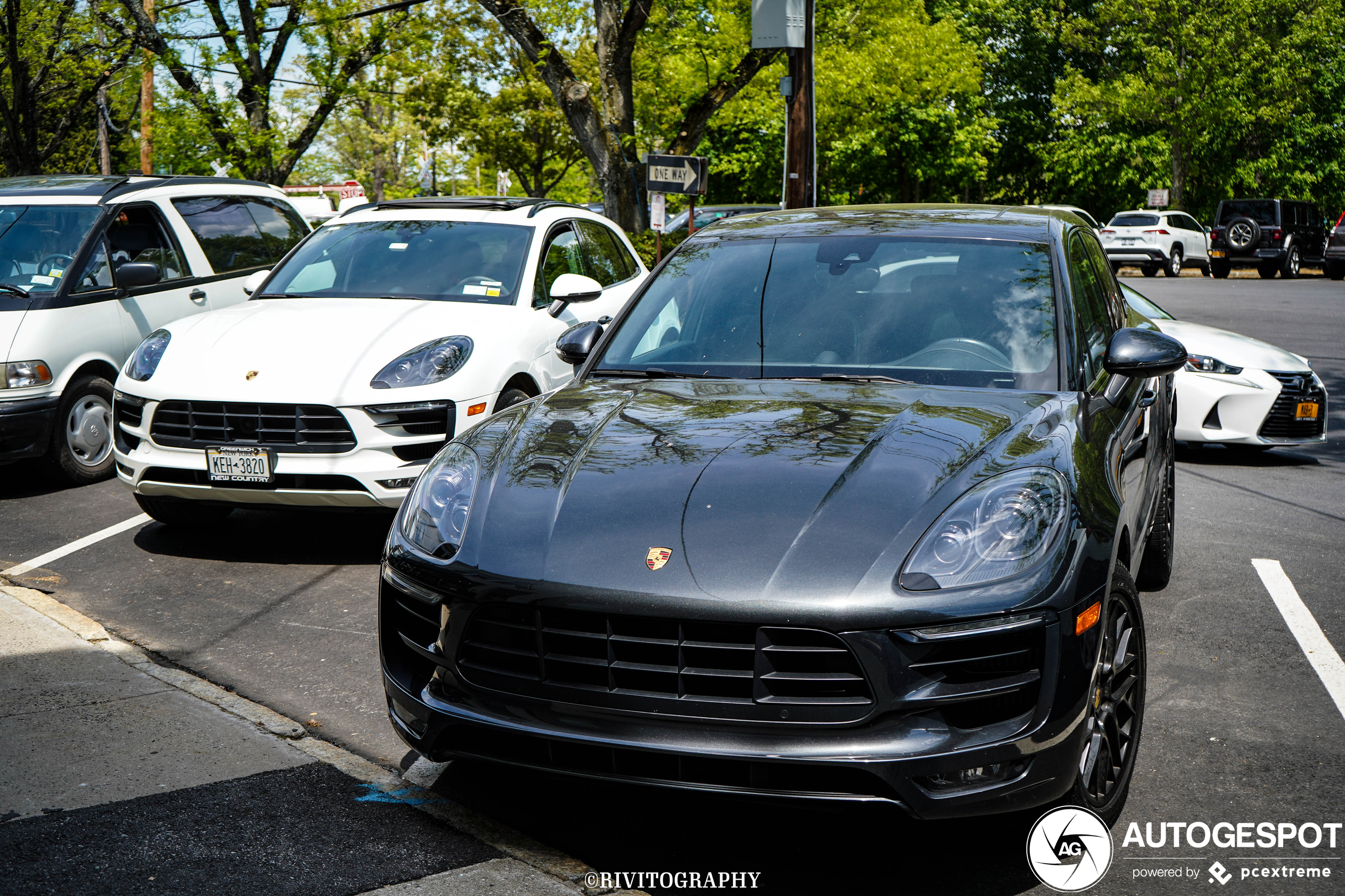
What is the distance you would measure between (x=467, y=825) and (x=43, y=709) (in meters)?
1.73

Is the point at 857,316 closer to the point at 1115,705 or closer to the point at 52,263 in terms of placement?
the point at 1115,705

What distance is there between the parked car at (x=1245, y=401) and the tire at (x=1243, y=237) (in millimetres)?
26130

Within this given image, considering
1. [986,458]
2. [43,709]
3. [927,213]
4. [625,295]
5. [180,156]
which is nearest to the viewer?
[986,458]

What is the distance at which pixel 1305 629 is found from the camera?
16.4 ft

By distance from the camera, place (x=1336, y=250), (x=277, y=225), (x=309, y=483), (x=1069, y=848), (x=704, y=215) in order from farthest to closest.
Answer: (x=1336, y=250), (x=704, y=215), (x=277, y=225), (x=309, y=483), (x=1069, y=848)

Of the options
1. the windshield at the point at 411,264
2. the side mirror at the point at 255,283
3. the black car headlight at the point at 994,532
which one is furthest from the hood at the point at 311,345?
the black car headlight at the point at 994,532

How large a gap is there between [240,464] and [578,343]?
2070 mm

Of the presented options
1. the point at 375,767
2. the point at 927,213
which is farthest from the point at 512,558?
the point at 927,213

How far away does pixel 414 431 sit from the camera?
19.0 feet

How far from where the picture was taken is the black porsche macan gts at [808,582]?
2648 millimetres

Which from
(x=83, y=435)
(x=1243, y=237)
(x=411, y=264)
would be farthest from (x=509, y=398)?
(x=1243, y=237)

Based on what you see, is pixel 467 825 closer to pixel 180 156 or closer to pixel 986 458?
pixel 986 458

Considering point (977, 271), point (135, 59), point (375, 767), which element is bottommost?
point (375, 767)

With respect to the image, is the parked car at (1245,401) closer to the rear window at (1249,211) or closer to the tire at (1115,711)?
the tire at (1115,711)
